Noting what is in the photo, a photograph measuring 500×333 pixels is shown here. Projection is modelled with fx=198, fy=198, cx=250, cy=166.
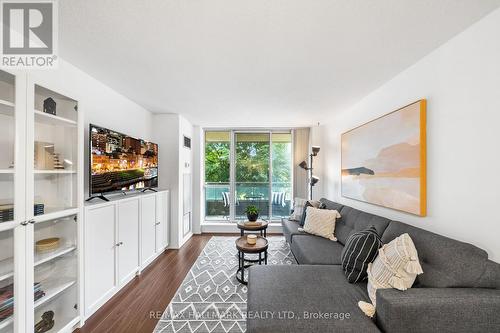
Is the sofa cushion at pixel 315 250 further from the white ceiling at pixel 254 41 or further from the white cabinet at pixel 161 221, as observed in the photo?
the white cabinet at pixel 161 221

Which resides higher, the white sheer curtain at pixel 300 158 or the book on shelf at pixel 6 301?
the white sheer curtain at pixel 300 158

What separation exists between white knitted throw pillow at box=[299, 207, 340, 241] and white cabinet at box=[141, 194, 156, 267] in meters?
2.41

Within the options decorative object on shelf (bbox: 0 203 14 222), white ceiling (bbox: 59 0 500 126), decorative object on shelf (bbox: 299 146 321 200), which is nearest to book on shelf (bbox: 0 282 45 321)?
decorative object on shelf (bbox: 0 203 14 222)

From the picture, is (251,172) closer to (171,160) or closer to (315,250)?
(171,160)

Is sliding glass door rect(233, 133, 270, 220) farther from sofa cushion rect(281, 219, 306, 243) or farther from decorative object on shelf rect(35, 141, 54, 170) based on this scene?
decorative object on shelf rect(35, 141, 54, 170)

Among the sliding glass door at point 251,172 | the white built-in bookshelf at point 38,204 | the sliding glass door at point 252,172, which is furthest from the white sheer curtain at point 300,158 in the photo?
the white built-in bookshelf at point 38,204

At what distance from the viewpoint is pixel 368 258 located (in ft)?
5.63

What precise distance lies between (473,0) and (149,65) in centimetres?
253

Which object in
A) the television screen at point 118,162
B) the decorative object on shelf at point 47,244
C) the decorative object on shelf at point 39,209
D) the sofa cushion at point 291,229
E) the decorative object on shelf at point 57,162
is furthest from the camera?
the sofa cushion at point 291,229

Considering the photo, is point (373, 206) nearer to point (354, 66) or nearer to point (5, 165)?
point (354, 66)

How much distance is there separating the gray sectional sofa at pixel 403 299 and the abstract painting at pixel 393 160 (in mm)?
386

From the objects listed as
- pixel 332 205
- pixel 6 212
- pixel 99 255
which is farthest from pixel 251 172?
pixel 6 212

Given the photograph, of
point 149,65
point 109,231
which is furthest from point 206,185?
point 149,65

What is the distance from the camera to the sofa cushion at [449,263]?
1280mm
